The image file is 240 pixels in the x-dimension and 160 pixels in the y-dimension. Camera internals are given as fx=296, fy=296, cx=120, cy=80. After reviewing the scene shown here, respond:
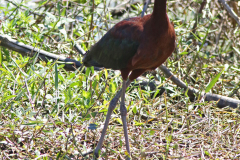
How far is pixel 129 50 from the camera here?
2631 millimetres

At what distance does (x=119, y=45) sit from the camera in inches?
107

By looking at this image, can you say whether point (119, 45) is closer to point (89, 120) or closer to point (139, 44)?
point (139, 44)

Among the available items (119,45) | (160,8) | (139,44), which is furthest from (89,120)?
(160,8)

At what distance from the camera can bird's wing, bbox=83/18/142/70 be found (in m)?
2.62

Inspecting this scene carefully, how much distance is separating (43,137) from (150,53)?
1.37m

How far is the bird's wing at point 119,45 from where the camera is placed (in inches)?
103

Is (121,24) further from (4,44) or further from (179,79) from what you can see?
(4,44)

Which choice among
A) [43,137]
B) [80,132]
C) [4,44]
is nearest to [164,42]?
[80,132]

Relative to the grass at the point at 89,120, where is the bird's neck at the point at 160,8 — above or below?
above

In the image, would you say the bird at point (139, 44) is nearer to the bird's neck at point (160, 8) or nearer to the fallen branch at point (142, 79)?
the bird's neck at point (160, 8)

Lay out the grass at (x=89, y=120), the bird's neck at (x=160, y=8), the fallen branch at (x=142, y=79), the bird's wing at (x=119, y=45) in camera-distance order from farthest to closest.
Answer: the fallen branch at (x=142, y=79)
the grass at (x=89, y=120)
the bird's wing at (x=119, y=45)
the bird's neck at (x=160, y=8)

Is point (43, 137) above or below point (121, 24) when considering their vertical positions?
below

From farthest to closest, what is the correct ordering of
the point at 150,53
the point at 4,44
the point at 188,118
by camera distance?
the point at 4,44
the point at 188,118
the point at 150,53

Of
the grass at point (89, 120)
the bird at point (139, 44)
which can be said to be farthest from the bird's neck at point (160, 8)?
the grass at point (89, 120)
